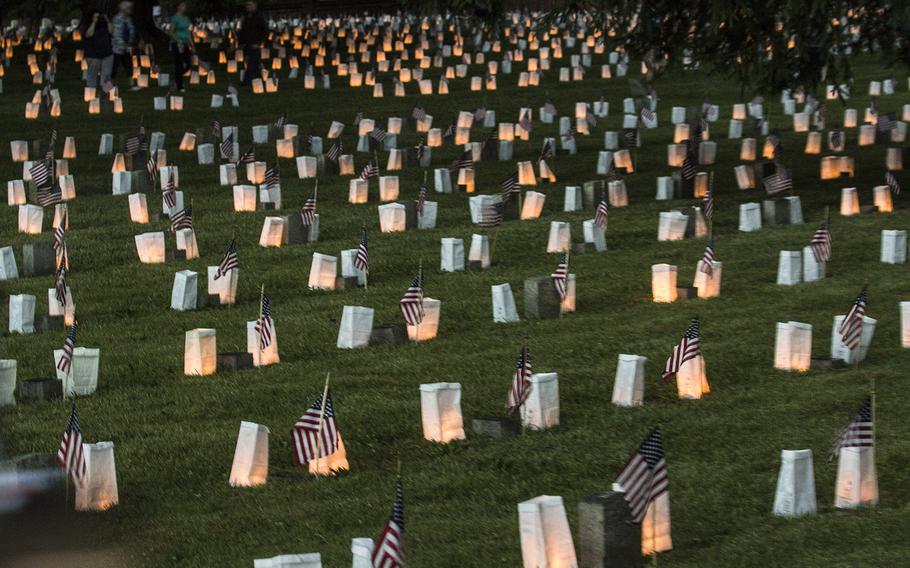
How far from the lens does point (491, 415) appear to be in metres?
11.4

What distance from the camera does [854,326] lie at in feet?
40.9

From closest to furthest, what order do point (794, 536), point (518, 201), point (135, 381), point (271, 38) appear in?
point (794, 536), point (135, 381), point (518, 201), point (271, 38)

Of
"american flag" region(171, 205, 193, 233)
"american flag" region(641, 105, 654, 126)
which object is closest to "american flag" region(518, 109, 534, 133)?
"american flag" region(641, 105, 654, 126)

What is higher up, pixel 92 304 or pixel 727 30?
pixel 727 30

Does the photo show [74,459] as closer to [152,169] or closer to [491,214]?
[491,214]

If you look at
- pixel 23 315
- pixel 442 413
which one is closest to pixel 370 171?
pixel 23 315

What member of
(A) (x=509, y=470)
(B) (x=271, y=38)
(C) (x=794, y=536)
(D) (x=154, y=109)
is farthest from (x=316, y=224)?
(B) (x=271, y=38)

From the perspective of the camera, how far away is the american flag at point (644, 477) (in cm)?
823

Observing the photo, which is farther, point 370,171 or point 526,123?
point 526,123

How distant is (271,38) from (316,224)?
2915cm

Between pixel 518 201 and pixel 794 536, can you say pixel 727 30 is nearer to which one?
pixel 518 201

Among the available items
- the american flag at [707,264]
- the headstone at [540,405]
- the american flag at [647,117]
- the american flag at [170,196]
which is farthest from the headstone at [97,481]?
the american flag at [647,117]

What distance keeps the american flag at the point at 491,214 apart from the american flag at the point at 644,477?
33.0 feet

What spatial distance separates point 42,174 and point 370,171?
13.0 ft
